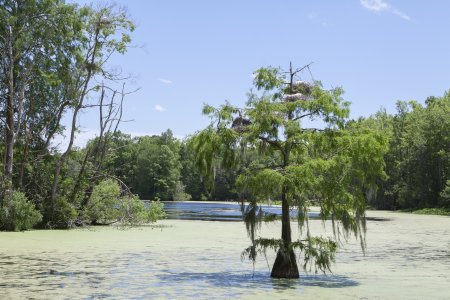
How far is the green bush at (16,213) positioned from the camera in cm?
2511

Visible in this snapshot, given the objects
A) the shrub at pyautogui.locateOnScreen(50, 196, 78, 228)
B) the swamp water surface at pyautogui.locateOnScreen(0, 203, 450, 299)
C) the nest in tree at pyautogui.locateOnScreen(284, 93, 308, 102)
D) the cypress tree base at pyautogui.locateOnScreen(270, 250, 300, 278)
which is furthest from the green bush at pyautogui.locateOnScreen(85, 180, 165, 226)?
the nest in tree at pyautogui.locateOnScreen(284, 93, 308, 102)

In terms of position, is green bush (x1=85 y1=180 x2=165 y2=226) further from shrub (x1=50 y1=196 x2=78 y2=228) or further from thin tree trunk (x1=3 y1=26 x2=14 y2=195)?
thin tree trunk (x1=3 y1=26 x2=14 y2=195)

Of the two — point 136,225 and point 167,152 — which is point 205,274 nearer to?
point 136,225

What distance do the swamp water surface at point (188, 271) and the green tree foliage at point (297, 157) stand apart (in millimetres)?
1139

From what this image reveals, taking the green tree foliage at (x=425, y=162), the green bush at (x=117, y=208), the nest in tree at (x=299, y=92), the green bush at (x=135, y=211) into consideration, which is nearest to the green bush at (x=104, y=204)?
the green bush at (x=117, y=208)

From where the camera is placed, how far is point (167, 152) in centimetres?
11400

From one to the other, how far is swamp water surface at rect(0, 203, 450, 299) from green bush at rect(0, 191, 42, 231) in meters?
2.67

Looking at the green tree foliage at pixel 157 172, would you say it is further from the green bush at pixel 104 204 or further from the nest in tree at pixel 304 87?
the nest in tree at pixel 304 87

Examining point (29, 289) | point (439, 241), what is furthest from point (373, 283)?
point (439, 241)

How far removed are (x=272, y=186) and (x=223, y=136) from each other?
183 centimetres

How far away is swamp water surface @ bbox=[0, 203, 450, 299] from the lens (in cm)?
1061

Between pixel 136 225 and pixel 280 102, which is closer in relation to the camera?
pixel 280 102

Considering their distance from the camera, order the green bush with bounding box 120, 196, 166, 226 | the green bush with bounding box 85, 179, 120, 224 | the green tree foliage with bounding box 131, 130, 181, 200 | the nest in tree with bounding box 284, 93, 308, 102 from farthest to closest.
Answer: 1. the green tree foliage with bounding box 131, 130, 181, 200
2. the green bush with bounding box 85, 179, 120, 224
3. the green bush with bounding box 120, 196, 166, 226
4. the nest in tree with bounding box 284, 93, 308, 102

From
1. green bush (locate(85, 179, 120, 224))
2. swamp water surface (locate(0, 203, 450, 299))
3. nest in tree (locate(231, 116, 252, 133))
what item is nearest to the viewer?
swamp water surface (locate(0, 203, 450, 299))
